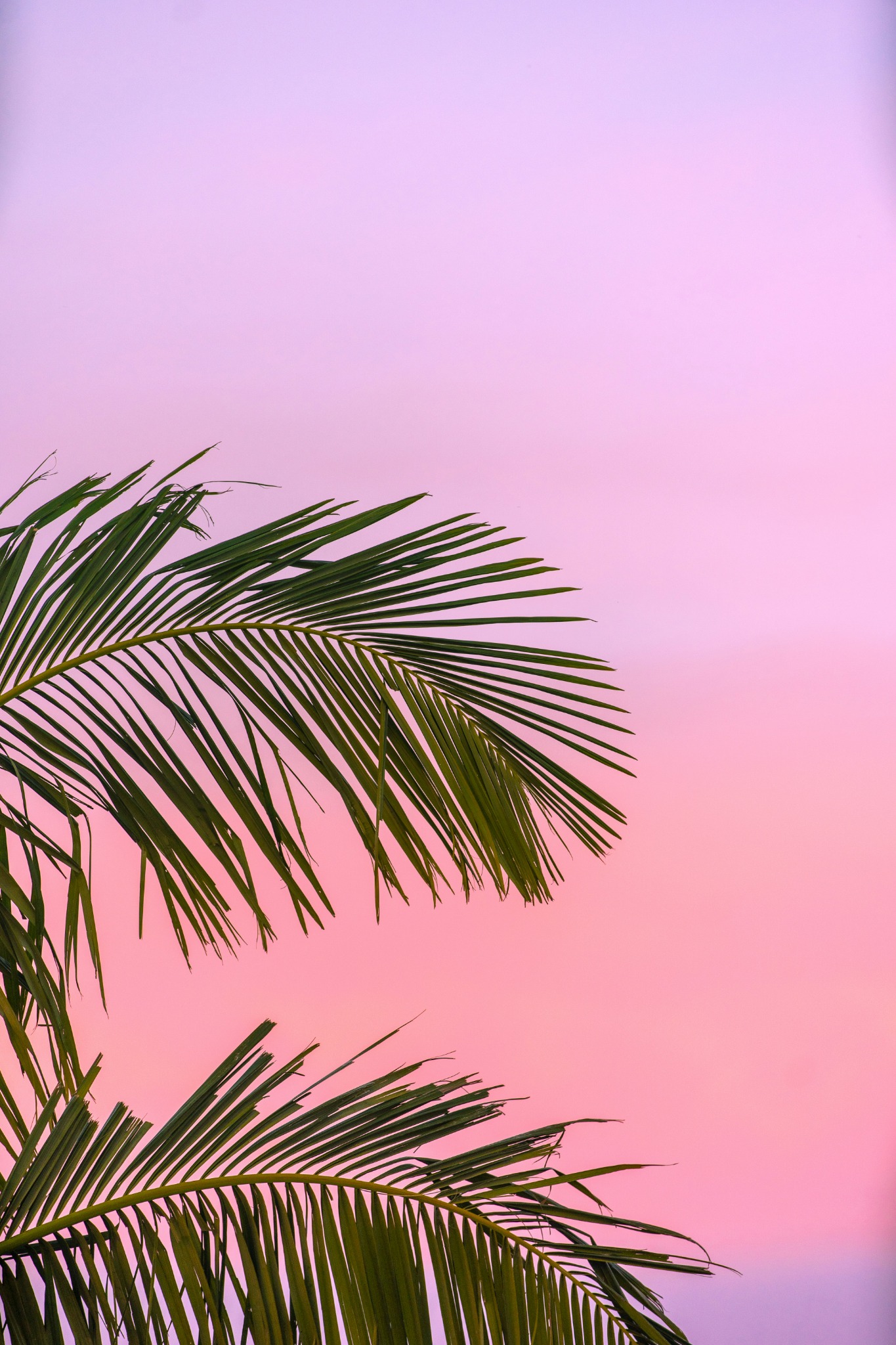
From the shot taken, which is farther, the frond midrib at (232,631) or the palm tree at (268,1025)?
the frond midrib at (232,631)

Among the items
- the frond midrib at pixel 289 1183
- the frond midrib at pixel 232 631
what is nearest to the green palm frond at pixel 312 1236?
the frond midrib at pixel 289 1183

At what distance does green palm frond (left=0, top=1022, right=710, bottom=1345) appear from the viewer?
0.66 meters

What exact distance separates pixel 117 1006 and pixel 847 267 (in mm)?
1774

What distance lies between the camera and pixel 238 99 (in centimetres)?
176

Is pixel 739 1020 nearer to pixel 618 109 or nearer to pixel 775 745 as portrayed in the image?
pixel 775 745

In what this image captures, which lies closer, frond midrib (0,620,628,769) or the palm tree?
the palm tree

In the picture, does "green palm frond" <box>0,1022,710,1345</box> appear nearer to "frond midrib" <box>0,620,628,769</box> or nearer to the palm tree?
the palm tree

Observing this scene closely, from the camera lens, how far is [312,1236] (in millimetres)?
684

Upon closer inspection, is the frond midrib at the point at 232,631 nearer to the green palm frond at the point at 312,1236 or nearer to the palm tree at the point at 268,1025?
the palm tree at the point at 268,1025

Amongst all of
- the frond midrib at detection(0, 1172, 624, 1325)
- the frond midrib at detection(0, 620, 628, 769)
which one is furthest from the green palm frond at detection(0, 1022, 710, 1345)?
the frond midrib at detection(0, 620, 628, 769)

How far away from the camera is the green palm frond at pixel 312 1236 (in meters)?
0.66

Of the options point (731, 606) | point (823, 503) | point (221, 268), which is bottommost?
point (731, 606)

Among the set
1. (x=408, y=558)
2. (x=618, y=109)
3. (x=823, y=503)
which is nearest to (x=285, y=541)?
(x=408, y=558)

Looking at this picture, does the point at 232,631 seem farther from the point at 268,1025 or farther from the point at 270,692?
the point at 268,1025
